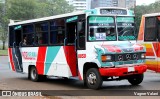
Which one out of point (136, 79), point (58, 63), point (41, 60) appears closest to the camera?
point (136, 79)

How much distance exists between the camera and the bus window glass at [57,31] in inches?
580

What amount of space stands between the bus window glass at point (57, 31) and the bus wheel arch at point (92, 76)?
1819 millimetres

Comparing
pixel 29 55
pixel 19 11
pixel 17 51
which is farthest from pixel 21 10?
pixel 29 55

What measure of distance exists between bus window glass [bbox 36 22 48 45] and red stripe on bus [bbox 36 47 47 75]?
308 millimetres

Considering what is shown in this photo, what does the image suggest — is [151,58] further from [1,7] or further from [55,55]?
[1,7]

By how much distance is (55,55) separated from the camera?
49.6 feet

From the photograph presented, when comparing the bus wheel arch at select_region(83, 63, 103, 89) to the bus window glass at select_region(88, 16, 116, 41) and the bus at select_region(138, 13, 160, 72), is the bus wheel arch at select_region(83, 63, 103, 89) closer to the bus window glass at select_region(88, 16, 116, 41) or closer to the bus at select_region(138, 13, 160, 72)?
the bus window glass at select_region(88, 16, 116, 41)

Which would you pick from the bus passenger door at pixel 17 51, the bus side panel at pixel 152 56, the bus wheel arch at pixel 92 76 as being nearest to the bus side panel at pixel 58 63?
the bus wheel arch at pixel 92 76

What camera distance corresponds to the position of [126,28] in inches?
541

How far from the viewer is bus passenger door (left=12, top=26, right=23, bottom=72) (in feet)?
59.8

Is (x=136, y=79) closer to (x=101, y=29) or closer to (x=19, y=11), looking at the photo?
(x=101, y=29)

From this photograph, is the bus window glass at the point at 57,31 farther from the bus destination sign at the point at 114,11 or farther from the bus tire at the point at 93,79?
the bus tire at the point at 93,79

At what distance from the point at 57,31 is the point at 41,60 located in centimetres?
186

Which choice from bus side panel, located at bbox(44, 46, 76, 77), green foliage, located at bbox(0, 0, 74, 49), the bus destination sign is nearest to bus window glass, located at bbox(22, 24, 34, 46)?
bus side panel, located at bbox(44, 46, 76, 77)
